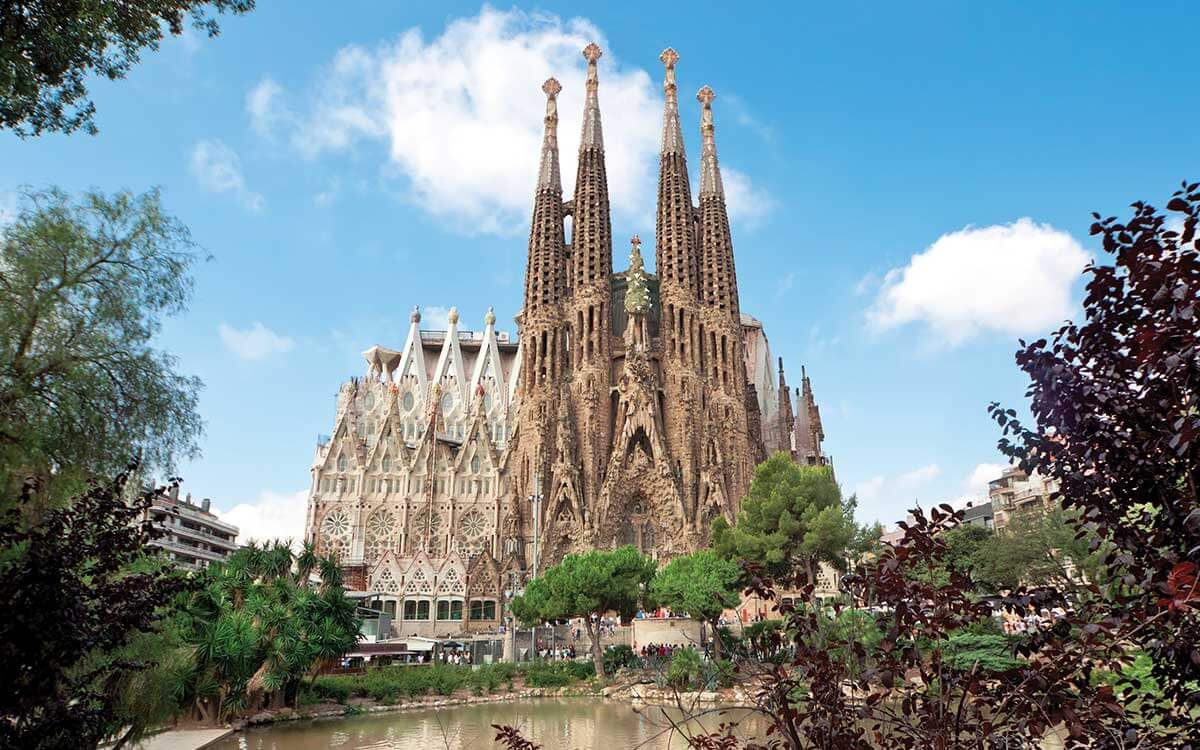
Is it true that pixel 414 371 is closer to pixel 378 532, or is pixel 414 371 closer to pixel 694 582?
pixel 378 532

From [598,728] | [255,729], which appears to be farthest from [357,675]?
[598,728]

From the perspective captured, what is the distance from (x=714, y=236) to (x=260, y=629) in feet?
124

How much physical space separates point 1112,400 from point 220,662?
18749mm

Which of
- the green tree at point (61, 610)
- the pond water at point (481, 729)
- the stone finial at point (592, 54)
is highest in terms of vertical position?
the stone finial at point (592, 54)

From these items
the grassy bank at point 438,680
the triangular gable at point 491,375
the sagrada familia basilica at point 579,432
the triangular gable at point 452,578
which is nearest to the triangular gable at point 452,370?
the triangular gable at point 491,375

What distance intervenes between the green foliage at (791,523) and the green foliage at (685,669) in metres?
7.70

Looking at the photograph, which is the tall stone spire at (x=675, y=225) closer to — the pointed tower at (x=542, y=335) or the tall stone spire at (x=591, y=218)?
the tall stone spire at (x=591, y=218)

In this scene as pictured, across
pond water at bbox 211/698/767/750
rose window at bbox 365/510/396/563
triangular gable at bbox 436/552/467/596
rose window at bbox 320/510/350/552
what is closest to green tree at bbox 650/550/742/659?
pond water at bbox 211/698/767/750

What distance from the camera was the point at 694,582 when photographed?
2772cm

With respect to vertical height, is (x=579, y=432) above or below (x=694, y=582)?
above

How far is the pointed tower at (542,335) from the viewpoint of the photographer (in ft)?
145

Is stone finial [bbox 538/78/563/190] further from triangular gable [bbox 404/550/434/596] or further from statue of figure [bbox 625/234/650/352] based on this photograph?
triangular gable [bbox 404/550/434/596]

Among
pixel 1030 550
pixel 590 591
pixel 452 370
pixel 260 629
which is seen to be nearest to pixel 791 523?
pixel 590 591

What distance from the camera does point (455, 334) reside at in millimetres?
62594
